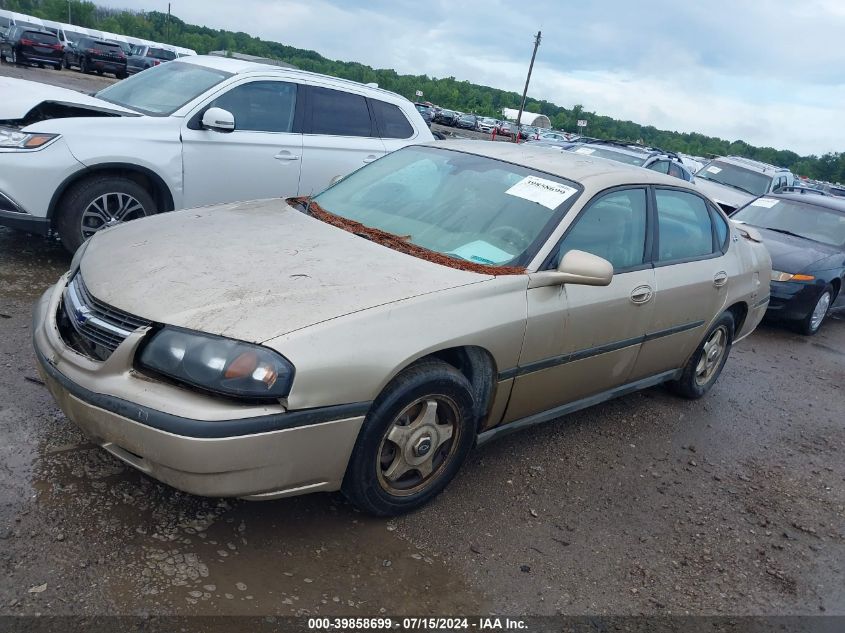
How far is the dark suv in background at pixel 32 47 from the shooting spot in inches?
Result: 1092

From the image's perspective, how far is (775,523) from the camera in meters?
3.66

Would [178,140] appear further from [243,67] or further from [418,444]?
[418,444]

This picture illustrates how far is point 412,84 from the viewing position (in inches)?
3698

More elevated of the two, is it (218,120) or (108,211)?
(218,120)

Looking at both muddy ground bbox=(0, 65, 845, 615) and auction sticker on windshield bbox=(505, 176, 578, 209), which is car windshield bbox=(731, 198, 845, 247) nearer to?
muddy ground bbox=(0, 65, 845, 615)

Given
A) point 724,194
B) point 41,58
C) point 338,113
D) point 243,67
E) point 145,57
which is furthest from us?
point 145,57

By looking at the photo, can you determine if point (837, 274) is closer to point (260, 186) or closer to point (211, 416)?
point (260, 186)

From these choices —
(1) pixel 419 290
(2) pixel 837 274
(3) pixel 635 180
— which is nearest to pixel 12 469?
(1) pixel 419 290

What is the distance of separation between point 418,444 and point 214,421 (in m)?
0.93

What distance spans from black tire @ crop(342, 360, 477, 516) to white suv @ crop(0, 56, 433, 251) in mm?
2731

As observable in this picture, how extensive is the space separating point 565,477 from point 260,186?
377cm

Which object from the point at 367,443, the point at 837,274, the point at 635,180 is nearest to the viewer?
the point at 367,443

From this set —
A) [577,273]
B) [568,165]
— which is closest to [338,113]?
[568,165]

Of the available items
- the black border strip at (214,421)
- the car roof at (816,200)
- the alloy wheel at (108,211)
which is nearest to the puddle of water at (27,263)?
the alloy wheel at (108,211)
